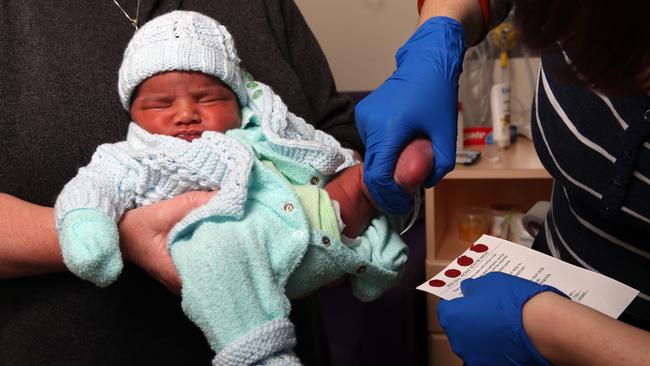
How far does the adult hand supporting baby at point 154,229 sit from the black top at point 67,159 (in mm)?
87

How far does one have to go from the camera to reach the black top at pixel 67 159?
791 mm

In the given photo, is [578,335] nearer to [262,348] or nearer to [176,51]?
[262,348]

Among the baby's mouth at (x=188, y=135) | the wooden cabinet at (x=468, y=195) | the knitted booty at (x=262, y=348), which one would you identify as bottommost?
the wooden cabinet at (x=468, y=195)

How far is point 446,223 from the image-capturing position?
188cm

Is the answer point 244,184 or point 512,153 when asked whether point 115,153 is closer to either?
point 244,184

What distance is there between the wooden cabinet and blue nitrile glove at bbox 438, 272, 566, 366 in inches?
32.7

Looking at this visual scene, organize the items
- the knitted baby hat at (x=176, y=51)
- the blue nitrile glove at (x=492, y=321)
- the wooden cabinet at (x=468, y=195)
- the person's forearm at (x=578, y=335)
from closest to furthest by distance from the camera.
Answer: the person's forearm at (x=578, y=335) → the blue nitrile glove at (x=492, y=321) → the knitted baby hat at (x=176, y=51) → the wooden cabinet at (x=468, y=195)

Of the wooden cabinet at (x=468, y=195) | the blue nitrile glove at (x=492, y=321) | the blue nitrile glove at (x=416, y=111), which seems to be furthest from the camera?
the wooden cabinet at (x=468, y=195)

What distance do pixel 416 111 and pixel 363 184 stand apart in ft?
0.49

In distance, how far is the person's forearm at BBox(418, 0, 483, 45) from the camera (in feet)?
2.86

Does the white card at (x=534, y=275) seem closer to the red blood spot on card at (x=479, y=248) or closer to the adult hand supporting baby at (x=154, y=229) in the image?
the red blood spot on card at (x=479, y=248)

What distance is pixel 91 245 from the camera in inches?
26.8

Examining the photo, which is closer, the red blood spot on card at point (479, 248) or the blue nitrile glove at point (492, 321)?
the blue nitrile glove at point (492, 321)

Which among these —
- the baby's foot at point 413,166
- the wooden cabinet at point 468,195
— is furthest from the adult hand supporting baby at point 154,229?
the wooden cabinet at point 468,195
